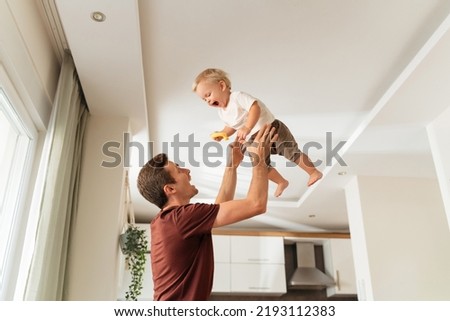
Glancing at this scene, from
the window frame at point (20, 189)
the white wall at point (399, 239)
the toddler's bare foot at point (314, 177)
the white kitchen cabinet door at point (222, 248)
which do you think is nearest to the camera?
the toddler's bare foot at point (314, 177)

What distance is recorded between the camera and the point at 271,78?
8.38 feet

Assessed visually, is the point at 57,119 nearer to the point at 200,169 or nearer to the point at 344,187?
the point at 200,169

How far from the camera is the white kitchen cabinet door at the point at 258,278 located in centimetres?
500

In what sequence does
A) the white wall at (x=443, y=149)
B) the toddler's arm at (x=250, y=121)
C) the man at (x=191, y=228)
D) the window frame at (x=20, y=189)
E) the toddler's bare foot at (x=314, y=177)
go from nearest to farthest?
the man at (x=191, y=228)
the toddler's arm at (x=250, y=121)
the toddler's bare foot at (x=314, y=177)
the window frame at (x=20, y=189)
the white wall at (x=443, y=149)

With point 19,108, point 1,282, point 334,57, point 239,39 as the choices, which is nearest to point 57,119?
point 19,108

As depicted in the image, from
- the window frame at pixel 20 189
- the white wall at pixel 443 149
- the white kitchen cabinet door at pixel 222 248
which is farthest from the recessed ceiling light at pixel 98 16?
the white kitchen cabinet door at pixel 222 248

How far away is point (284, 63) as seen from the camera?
242cm

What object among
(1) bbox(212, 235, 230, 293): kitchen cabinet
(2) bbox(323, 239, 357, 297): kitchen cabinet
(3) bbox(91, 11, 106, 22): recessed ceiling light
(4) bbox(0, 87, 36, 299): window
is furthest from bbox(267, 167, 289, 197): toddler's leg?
(2) bbox(323, 239, 357, 297): kitchen cabinet

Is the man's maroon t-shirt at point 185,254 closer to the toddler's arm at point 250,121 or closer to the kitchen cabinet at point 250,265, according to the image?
the toddler's arm at point 250,121

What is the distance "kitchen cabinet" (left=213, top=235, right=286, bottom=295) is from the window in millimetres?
3176

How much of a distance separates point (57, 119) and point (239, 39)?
3.45 ft

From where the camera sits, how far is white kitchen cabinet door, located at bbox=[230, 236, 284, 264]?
511 centimetres

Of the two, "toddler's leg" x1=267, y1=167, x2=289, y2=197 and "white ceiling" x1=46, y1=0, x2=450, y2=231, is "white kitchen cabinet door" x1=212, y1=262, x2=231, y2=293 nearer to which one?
"white ceiling" x1=46, y1=0, x2=450, y2=231
